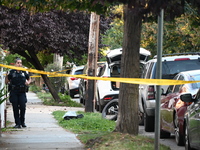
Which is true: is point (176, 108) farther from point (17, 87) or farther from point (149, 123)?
point (17, 87)

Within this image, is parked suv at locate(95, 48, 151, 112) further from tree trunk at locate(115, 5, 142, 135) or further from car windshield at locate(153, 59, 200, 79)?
tree trunk at locate(115, 5, 142, 135)

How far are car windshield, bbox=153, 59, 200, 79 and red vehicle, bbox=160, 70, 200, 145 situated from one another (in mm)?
1106

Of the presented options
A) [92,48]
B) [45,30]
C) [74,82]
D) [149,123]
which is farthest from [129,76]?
[74,82]

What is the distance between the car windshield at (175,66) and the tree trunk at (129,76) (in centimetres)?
402

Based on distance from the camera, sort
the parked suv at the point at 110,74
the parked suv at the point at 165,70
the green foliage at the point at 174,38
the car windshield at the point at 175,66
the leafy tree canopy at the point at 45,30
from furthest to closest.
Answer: the green foliage at the point at 174,38, the leafy tree canopy at the point at 45,30, the parked suv at the point at 110,74, the car windshield at the point at 175,66, the parked suv at the point at 165,70

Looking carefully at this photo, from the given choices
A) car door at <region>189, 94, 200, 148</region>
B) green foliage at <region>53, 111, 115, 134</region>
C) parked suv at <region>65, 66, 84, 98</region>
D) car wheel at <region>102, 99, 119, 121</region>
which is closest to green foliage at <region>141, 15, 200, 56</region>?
parked suv at <region>65, 66, 84, 98</region>

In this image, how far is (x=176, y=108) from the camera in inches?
443

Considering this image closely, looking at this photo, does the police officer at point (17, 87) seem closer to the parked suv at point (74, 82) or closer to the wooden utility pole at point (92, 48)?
the wooden utility pole at point (92, 48)

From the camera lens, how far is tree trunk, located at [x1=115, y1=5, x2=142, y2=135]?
10305 mm

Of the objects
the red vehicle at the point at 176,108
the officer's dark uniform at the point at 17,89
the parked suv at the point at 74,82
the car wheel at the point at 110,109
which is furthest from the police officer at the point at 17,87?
the parked suv at the point at 74,82

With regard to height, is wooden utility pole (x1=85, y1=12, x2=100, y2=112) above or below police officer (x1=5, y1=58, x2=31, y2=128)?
above

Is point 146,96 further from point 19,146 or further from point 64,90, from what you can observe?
point 64,90

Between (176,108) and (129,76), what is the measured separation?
1.45 m

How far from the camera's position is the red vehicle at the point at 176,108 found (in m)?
10.9
